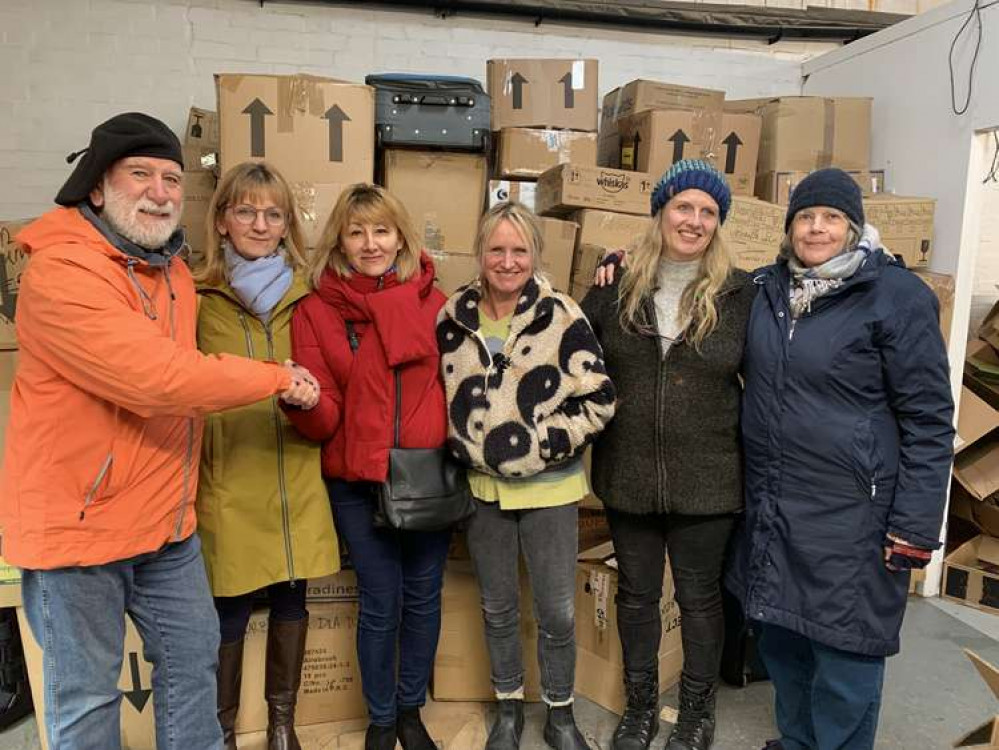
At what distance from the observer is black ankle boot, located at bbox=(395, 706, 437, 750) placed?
6.13ft

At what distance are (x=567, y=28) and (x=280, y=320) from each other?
280 centimetres

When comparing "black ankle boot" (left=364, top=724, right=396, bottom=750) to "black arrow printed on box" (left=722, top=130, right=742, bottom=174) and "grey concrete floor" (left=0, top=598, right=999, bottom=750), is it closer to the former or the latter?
"grey concrete floor" (left=0, top=598, right=999, bottom=750)

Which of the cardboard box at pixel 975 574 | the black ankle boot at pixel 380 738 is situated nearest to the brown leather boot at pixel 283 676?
the black ankle boot at pixel 380 738

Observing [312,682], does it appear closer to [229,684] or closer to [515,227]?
[229,684]

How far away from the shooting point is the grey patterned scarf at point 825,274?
150 cm

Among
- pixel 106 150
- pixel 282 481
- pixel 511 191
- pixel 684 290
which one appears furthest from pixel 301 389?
pixel 511 191

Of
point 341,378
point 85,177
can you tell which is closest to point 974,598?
point 341,378

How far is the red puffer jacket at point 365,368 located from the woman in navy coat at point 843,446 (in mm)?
791

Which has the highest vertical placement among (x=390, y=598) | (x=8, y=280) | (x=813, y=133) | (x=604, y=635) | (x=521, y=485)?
(x=813, y=133)

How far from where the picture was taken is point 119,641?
138 centimetres

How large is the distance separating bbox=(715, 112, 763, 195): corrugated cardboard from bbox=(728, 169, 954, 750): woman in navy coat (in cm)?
155

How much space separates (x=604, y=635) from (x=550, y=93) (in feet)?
7.15

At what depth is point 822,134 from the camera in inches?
129

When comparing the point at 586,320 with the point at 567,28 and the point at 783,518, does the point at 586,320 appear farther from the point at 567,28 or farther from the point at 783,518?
the point at 567,28
